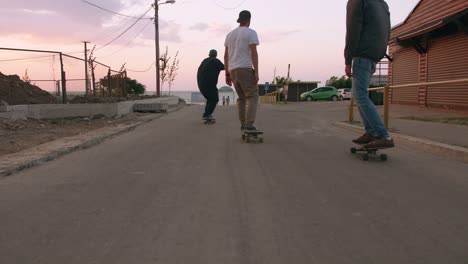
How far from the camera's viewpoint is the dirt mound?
39.0 feet

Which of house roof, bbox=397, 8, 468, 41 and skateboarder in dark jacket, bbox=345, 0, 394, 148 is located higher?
house roof, bbox=397, 8, 468, 41

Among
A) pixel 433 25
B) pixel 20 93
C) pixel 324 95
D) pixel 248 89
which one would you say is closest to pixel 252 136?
pixel 248 89

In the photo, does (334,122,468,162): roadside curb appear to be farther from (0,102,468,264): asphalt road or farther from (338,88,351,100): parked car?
(338,88,351,100): parked car

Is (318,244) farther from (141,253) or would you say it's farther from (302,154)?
(302,154)

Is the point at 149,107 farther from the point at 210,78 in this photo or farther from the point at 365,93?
the point at 365,93

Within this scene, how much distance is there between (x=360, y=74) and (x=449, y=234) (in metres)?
2.93

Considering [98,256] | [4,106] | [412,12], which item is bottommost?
[98,256]

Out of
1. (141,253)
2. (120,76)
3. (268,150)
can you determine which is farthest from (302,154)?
(120,76)

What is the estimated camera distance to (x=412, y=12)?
19.7m

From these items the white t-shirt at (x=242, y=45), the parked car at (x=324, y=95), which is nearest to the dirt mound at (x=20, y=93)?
the white t-shirt at (x=242, y=45)

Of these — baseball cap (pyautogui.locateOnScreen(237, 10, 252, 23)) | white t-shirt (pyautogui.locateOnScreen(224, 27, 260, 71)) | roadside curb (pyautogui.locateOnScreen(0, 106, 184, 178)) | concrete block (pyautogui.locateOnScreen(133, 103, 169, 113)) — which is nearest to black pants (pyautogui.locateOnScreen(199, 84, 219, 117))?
roadside curb (pyautogui.locateOnScreen(0, 106, 184, 178))

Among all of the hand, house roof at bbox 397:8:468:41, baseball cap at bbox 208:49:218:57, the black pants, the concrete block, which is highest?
house roof at bbox 397:8:468:41

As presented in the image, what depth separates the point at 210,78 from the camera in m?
11.4

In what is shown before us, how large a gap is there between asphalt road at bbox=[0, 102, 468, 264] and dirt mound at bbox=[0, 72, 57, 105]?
7285 mm
